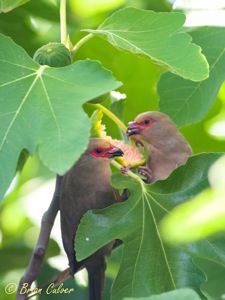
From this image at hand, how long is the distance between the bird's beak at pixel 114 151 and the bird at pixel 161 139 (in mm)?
252

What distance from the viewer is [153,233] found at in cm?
245

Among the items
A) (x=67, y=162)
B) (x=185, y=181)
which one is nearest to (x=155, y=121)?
(x=185, y=181)

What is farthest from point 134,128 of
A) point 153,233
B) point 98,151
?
point 153,233

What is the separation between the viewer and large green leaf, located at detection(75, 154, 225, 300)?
7.93 feet

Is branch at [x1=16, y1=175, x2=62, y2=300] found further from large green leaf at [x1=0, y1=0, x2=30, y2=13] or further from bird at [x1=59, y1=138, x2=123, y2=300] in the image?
large green leaf at [x1=0, y1=0, x2=30, y2=13]

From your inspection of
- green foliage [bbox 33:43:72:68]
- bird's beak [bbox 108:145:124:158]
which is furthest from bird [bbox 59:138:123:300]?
green foliage [bbox 33:43:72:68]

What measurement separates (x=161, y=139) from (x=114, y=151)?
0.60 meters

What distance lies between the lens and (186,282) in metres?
2.44

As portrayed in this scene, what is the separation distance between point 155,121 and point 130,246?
102 cm

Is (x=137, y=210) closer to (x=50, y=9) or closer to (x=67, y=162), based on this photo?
(x=67, y=162)

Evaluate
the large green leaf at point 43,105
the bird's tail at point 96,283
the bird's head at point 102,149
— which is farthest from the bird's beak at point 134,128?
the large green leaf at point 43,105

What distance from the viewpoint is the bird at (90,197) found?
2840 millimetres

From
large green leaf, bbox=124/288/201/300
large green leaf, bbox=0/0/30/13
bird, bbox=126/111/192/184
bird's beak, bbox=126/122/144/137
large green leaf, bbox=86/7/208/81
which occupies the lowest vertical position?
bird, bbox=126/111/192/184

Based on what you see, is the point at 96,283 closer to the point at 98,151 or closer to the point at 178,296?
the point at 98,151
